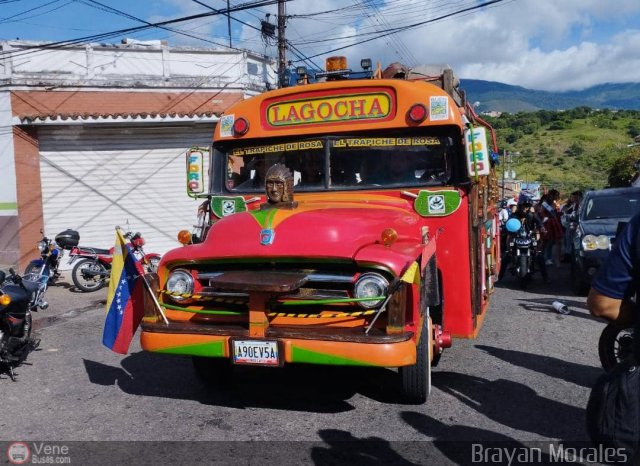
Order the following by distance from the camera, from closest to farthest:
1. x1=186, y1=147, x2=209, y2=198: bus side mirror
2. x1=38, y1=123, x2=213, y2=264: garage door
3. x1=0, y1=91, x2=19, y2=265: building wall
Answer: x1=186, y1=147, x2=209, y2=198: bus side mirror, x1=0, y1=91, x2=19, y2=265: building wall, x1=38, y1=123, x2=213, y2=264: garage door

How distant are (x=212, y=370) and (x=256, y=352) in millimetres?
1159

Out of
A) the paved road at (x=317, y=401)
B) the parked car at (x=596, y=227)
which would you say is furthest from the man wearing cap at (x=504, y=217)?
the paved road at (x=317, y=401)

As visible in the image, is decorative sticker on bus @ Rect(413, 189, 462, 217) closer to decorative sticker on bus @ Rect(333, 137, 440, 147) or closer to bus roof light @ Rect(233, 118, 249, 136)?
decorative sticker on bus @ Rect(333, 137, 440, 147)

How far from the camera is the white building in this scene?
13227 millimetres

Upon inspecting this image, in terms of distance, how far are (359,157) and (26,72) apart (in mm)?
10325

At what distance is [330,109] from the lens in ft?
18.9

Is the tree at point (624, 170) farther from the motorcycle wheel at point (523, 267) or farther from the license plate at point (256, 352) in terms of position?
the license plate at point (256, 352)

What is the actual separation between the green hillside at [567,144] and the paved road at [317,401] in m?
33.9

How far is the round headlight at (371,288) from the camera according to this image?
419cm

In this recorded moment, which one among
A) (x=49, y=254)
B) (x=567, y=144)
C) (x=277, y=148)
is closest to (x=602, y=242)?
(x=277, y=148)

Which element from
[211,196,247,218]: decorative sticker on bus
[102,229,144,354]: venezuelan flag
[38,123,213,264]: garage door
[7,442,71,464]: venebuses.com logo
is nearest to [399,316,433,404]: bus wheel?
[102,229,144,354]: venezuelan flag

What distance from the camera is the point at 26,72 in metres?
13.3

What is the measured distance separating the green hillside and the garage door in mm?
27726

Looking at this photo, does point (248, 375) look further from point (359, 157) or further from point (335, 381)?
point (359, 157)
